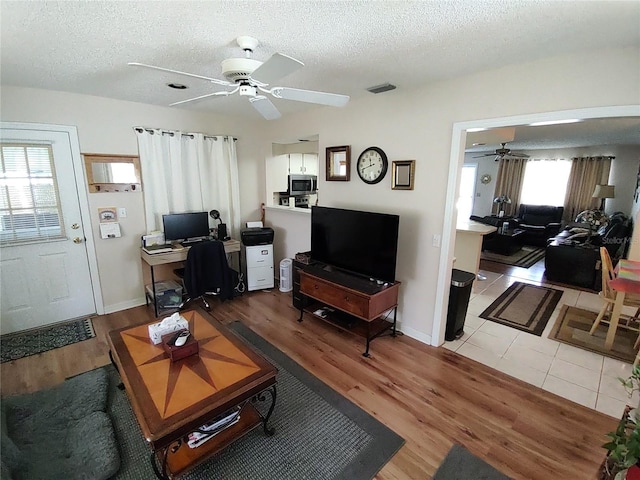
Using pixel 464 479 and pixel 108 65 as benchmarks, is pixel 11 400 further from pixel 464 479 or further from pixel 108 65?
pixel 464 479

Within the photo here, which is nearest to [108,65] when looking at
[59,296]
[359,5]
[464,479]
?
[359,5]

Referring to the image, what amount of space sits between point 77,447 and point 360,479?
1685mm

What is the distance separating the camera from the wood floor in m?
1.83

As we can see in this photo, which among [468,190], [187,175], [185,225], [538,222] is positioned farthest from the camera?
[468,190]

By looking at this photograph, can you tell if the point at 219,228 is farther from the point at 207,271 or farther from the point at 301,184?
the point at 301,184

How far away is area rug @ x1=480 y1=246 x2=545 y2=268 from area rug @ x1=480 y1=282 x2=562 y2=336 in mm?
1331

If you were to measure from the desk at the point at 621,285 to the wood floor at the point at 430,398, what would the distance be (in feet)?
3.73

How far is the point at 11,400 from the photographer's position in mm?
2164

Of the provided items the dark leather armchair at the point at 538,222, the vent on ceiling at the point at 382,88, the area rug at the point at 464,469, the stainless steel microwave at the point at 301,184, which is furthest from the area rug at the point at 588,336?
the stainless steel microwave at the point at 301,184

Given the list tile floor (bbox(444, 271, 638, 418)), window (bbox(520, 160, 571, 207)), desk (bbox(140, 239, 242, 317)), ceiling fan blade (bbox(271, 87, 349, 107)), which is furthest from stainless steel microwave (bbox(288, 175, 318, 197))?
window (bbox(520, 160, 571, 207))

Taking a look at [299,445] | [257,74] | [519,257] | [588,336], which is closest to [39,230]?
[257,74]

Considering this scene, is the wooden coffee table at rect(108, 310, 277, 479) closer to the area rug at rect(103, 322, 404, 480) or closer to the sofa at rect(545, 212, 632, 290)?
the area rug at rect(103, 322, 404, 480)

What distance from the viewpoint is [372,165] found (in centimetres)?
318

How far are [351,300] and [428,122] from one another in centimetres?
178
